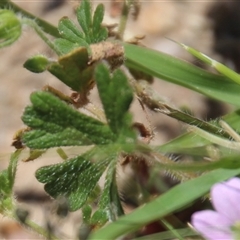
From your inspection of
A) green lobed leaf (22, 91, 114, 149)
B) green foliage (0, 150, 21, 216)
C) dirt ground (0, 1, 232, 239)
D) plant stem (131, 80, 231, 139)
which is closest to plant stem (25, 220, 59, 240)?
green foliage (0, 150, 21, 216)

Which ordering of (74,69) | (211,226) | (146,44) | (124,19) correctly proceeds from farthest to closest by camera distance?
(146,44)
(124,19)
(74,69)
(211,226)

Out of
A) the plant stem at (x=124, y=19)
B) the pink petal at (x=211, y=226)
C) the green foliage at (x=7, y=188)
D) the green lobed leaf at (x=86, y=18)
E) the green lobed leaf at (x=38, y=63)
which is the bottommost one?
the green foliage at (x=7, y=188)

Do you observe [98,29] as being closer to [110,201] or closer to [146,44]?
[110,201]

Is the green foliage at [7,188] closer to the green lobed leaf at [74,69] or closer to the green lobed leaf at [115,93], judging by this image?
the green lobed leaf at [74,69]

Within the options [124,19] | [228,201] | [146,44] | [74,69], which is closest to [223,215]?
[228,201]

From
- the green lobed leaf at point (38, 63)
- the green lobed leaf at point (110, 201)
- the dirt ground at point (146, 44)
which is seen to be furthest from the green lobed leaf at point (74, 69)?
the dirt ground at point (146, 44)

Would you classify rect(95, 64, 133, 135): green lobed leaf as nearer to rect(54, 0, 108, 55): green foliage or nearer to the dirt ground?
rect(54, 0, 108, 55): green foliage
